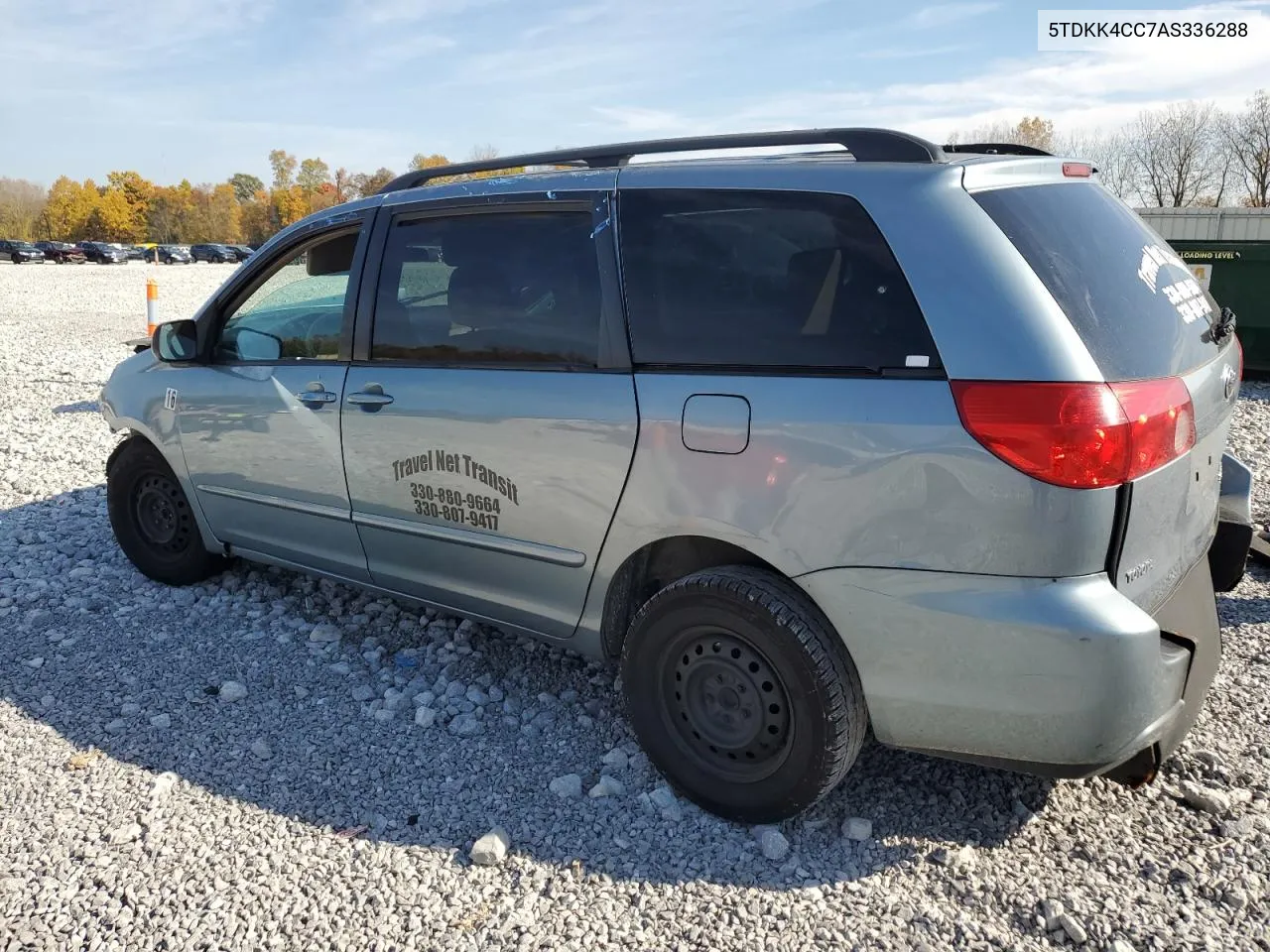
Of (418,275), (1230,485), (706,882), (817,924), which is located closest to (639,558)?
(706,882)

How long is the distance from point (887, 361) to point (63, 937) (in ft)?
8.55

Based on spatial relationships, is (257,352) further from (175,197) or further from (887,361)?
(175,197)

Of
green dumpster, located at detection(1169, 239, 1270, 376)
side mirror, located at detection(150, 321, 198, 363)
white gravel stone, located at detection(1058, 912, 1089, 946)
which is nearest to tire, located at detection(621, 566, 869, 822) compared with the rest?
white gravel stone, located at detection(1058, 912, 1089, 946)

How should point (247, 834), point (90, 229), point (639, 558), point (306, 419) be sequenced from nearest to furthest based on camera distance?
point (247, 834), point (639, 558), point (306, 419), point (90, 229)

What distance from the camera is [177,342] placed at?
4.44 metres

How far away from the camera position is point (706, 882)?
2721 mm

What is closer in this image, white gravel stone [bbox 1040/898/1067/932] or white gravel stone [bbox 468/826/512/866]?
white gravel stone [bbox 1040/898/1067/932]

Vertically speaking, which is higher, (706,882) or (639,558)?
(639,558)

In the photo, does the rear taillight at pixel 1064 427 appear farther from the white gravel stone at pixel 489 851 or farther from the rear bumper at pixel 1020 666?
the white gravel stone at pixel 489 851

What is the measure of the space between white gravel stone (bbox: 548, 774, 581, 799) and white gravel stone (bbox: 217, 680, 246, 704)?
54.5 inches

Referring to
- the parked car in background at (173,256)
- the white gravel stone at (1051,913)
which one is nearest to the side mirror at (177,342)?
the white gravel stone at (1051,913)

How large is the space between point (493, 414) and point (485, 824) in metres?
1.31

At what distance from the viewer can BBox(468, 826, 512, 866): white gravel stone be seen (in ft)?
9.22

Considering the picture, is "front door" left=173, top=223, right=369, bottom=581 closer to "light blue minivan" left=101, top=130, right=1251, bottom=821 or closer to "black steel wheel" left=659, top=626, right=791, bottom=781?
"light blue minivan" left=101, top=130, right=1251, bottom=821
